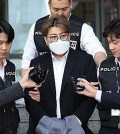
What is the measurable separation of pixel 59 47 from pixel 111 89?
21.4 inches

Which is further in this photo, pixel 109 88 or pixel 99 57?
pixel 99 57

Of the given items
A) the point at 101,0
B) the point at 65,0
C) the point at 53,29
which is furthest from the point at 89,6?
the point at 53,29

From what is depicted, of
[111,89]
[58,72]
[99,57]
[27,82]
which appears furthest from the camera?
[99,57]

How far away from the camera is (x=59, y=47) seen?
3.88 m

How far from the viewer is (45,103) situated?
397 centimetres

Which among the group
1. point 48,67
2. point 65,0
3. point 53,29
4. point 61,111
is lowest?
point 61,111

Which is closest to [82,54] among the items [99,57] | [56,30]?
[99,57]

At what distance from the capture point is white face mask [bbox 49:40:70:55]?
3.87m

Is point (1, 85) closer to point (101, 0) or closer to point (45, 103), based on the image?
point (45, 103)

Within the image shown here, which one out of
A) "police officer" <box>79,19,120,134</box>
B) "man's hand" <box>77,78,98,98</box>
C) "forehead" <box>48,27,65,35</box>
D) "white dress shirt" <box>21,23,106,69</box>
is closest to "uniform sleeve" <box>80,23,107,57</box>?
"white dress shirt" <box>21,23,106,69</box>

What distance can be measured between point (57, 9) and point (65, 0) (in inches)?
4.4

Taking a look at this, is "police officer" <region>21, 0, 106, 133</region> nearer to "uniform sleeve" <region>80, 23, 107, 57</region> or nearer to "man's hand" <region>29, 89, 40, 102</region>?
"uniform sleeve" <region>80, 23, 107, 57</region>

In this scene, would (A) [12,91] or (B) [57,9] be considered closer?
(A) [12,91]

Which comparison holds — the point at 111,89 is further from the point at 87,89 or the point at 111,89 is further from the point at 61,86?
the point at 61,86
